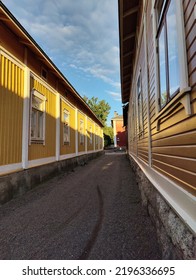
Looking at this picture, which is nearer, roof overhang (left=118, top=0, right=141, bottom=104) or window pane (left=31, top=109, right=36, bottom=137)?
roof overhang (left=118, top=0, right=141, bottom=104)

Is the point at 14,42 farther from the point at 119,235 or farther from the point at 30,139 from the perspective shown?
the point at 119,235

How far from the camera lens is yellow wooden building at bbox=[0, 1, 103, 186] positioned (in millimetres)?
4883

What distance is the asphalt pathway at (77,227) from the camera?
99.4 inches

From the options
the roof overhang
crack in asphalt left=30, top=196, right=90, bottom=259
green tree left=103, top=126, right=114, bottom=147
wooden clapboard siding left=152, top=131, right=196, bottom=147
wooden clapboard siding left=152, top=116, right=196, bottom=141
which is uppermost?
the roof overhang

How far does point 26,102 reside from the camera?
5848mm

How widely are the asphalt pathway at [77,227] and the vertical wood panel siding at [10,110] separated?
121 centimetres

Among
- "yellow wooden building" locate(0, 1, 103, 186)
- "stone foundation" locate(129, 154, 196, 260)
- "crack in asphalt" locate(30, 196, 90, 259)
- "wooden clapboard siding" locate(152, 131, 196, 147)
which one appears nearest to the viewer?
"stone foundation" locate(129, 154, 196, 260)

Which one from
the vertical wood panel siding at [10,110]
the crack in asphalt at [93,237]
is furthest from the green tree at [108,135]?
the crack in asphalt at [93,237]

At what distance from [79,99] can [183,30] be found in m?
11.3

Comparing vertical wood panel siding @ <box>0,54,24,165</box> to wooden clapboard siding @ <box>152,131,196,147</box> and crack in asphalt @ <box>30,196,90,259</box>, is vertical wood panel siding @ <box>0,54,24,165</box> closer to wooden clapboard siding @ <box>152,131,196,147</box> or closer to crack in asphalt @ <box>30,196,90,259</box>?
crack in asphalt @ <box>30,196,90,259</box>

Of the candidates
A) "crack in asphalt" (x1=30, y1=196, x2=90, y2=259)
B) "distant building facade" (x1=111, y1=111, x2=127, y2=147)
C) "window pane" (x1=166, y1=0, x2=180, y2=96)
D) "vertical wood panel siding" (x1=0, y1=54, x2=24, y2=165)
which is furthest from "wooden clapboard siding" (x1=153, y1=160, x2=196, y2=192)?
"distant building facade" (x1=111, y1=111, x2=127, y2=147)

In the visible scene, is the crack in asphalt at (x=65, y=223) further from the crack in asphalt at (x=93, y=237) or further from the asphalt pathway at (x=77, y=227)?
the crack in asphalt at (x=93, y=237)

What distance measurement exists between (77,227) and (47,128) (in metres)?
5.04
